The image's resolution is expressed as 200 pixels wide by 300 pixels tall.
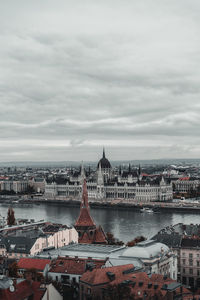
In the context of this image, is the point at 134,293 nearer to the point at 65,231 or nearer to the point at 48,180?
the point at 65,231

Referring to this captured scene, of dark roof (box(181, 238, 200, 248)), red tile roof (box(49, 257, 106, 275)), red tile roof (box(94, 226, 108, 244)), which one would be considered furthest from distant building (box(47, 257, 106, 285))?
red tile roof (box(94, 226, 108, 244))

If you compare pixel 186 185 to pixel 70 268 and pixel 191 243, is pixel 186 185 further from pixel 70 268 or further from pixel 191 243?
pixel 70 268

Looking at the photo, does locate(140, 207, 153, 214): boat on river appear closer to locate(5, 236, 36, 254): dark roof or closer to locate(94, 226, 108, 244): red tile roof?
locate(94, 226, 108, 244): red tile roof

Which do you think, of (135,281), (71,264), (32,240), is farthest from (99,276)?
(32,240)

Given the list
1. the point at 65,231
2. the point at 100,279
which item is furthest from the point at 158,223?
the point at 100,279

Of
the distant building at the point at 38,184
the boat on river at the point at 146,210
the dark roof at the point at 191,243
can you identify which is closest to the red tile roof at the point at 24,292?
the dark roof at the point at 191,243

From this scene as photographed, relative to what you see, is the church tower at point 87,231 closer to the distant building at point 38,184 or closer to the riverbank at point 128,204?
the riverbank at point 128,204
